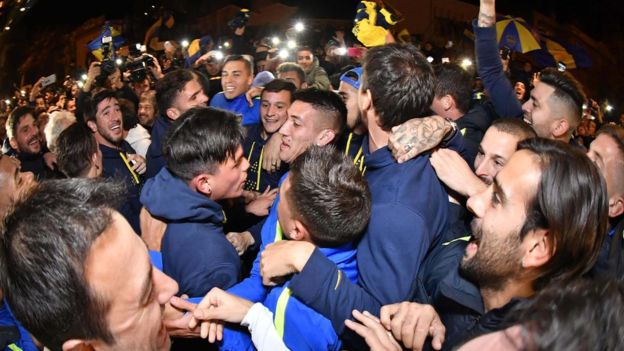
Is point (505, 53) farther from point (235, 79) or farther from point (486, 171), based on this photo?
point (486, 171)

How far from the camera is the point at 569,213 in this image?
1.76 metres

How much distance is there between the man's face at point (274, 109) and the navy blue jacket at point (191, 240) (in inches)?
77.1

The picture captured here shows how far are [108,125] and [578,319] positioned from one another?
463 centimetres

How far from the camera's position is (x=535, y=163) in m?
1.89

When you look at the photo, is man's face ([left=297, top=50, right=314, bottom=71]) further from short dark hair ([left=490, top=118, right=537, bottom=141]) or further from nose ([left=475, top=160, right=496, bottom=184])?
nose ([left=475, top=160, right=496, bottom=184])

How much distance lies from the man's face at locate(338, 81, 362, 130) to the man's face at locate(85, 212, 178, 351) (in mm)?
2638

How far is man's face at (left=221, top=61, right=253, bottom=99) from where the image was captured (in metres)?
5.82

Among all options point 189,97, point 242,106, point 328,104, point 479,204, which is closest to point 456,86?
point 328,104

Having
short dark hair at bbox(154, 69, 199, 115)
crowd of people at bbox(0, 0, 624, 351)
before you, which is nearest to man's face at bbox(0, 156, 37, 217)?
crowd of people at bbox(0, 0, 624, 351)

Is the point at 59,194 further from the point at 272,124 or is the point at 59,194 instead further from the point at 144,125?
the point at 144,125

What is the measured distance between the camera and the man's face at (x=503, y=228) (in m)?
1.86

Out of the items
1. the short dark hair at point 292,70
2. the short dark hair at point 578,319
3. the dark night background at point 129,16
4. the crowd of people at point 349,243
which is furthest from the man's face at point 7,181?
the dark night background at point 129,16

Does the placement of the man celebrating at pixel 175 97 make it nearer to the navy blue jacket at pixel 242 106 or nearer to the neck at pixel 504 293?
the navy blue jacket at pixel 242 106

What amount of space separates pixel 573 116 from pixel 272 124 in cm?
249
